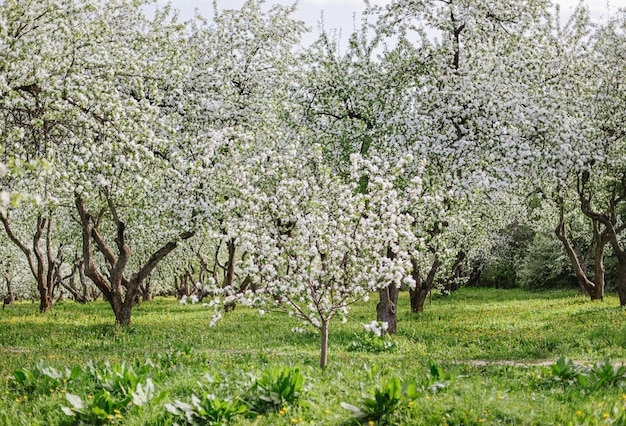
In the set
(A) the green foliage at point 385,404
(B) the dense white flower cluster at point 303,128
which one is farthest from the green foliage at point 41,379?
(A) the green foliage at point 385,404

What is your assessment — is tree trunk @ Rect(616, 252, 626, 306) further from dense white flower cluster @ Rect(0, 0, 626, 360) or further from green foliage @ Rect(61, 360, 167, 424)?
green foliage @ Rect(61, 360, 167, 424)

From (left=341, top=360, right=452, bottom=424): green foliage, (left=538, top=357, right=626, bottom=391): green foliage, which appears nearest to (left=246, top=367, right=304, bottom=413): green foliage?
(left=341, top=360, right=452, bottom=424): green foliage

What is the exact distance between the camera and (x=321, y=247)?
1062 cm

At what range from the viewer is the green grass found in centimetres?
807

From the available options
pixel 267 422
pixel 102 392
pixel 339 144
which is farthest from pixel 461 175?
pixel 102 392

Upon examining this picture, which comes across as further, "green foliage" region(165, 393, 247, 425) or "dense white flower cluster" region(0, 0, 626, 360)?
"dense white flower cluster" region(0, 0, 626, 360)

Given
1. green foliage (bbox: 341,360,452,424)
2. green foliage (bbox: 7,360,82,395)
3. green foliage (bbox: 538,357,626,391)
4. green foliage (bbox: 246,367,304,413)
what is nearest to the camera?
green foliage (bbox: 341,360,452,424)

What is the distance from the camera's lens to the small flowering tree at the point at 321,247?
10.5 m

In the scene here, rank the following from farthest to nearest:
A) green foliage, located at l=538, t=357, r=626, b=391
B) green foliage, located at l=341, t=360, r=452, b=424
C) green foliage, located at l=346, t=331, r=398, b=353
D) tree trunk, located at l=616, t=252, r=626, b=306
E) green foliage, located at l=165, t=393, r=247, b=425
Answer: tree trunk, located at l=616, t=252, r=626, b=306
green foliage, located at l=346, t=331, r=398, b=353
green foliage, located at l=538, t=357, r=626, b=391
green foliage, located at l=165, t=393, r=247, b=425
green foliage, located at l=341, t=360, r=452, b=424

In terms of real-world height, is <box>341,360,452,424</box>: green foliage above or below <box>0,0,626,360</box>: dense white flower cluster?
below

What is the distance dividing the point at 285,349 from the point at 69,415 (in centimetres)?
Answer: 886

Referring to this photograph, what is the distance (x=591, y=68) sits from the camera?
21.1m

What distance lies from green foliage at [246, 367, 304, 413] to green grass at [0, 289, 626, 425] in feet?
0.59

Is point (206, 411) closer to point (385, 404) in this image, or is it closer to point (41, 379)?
point (385, 404)
